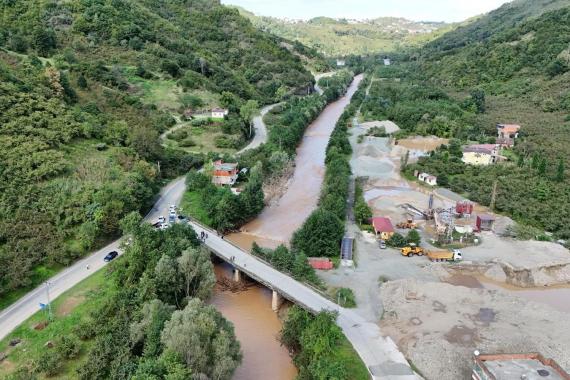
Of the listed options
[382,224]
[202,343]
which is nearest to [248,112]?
[382,224]

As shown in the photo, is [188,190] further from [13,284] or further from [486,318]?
[486,318]

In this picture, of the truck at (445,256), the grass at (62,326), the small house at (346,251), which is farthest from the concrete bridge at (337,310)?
the truck at (445,256)

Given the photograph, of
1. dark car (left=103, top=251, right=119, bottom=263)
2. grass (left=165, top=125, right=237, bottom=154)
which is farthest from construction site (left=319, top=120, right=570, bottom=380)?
grass (left=165, top=125, right=237, bottom=154)

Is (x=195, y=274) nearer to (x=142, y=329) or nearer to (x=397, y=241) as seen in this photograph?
(x=142, y=329)

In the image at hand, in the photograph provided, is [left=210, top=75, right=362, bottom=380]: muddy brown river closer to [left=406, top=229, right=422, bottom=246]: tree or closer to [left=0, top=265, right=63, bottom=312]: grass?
[left=406, top=229, right=422, bottom=246]: tree

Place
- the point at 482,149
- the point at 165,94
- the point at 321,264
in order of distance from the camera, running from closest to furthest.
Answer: the point at 321,264 → the point at 482,149 → the point at 165,94

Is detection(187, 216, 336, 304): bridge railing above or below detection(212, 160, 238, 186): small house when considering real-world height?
below
